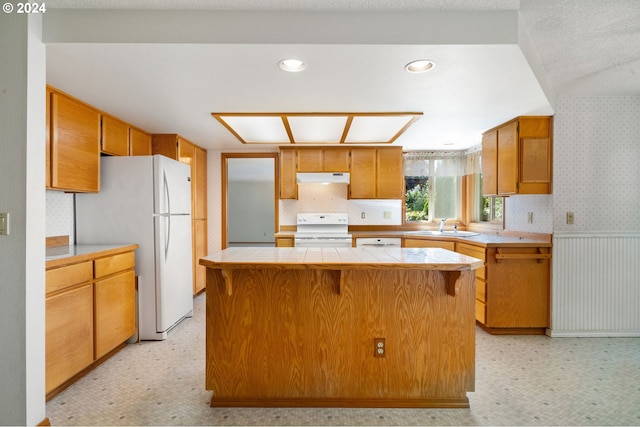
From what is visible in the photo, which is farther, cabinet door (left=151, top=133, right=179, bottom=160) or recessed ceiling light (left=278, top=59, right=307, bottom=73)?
cabinet door (left=151, top=133, right=179, bottom=160)

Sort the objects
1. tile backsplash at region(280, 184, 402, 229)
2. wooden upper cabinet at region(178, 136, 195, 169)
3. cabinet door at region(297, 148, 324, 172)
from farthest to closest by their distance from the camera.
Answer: tile backsplash at region(280, 184, 402, 229) < cabinet door at region(297, 148, 324, 172) < wooden upper cabinet at region(178, 136, 195, 169)

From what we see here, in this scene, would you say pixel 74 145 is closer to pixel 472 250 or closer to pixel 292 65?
pixel 292 65

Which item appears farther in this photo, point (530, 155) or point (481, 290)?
point (481, 290)

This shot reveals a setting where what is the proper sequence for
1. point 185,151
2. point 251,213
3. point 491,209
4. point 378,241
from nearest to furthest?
point 185,151 → point 491,209 → point 378,241 → point 251,213

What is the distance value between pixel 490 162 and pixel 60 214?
4150mm

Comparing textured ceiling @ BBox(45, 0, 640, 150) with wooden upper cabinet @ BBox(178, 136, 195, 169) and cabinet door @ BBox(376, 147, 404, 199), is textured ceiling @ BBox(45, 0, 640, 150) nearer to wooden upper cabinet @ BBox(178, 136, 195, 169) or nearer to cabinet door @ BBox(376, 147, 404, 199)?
wooden upper cabinet @ BBox(178, 136, 195, 169)

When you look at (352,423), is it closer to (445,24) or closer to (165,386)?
(165,386)

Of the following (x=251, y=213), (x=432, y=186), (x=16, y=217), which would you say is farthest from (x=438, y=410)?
(x=251, y=213)

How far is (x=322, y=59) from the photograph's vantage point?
1937mm

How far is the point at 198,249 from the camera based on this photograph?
4500 millimetres

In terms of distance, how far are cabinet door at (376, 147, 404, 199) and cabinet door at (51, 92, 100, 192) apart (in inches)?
128

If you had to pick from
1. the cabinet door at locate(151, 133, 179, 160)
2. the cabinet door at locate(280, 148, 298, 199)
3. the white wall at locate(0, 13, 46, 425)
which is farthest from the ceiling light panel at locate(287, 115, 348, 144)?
the white wall at locate(0, 13, 46, 425)

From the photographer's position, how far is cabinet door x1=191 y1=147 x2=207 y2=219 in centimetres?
436

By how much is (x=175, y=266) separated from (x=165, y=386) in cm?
125
